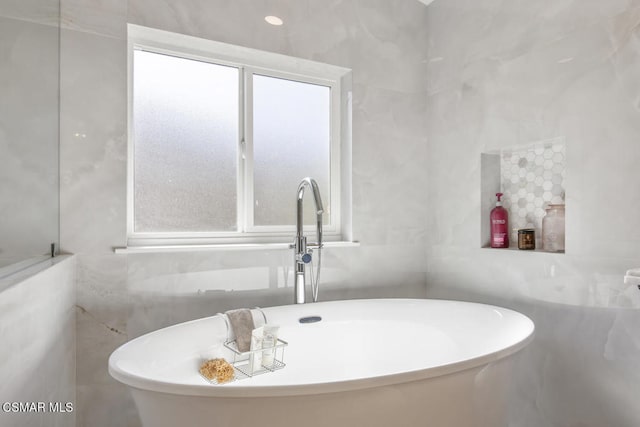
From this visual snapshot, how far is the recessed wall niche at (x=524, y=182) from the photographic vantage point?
6.27ft

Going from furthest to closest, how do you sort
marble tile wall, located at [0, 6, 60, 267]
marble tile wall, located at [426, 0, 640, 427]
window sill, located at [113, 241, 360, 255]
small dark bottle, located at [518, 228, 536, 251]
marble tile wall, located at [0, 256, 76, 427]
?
small dark bottle, located at [518, 228, 536, 251], window sill, located at [113, 241, 360, 255], marble tile wall, located at [426, 0, 640, 427], marble tile wall, located at [0, 6, 60, 267], marble tile wall, located at [0, 256, 76, 427]

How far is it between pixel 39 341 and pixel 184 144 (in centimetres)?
115

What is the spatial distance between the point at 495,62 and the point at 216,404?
204 cm

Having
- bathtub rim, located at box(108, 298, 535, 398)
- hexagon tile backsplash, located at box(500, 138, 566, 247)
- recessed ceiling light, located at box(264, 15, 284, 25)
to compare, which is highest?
recessed ceiling light, located at box(264, 15, 284, 25)

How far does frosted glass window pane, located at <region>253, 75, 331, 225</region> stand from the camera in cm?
218

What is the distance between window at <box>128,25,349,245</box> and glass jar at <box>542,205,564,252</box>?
3.32 feet

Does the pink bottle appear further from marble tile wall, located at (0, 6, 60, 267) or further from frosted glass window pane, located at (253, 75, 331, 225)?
marble tile wall, located at (0, 6, 60, 267)

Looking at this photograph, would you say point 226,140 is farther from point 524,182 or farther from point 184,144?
point 524,182

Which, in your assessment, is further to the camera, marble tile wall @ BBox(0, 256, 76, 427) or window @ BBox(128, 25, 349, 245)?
window @ BBox(128, 25, 349, 245)

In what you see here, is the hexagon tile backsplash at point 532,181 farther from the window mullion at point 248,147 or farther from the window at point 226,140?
the window mullion at point 248,147

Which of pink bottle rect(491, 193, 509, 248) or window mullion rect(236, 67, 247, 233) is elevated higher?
window mullion rect(236, 67, 247, 233)

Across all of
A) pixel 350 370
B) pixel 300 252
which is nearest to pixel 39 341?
pixel 300 252

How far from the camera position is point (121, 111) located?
1.71 m

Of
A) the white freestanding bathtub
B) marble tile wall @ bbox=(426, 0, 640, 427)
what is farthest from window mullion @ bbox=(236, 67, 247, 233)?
marble tile wall @ bbox=(426, 0, 640, 427)
